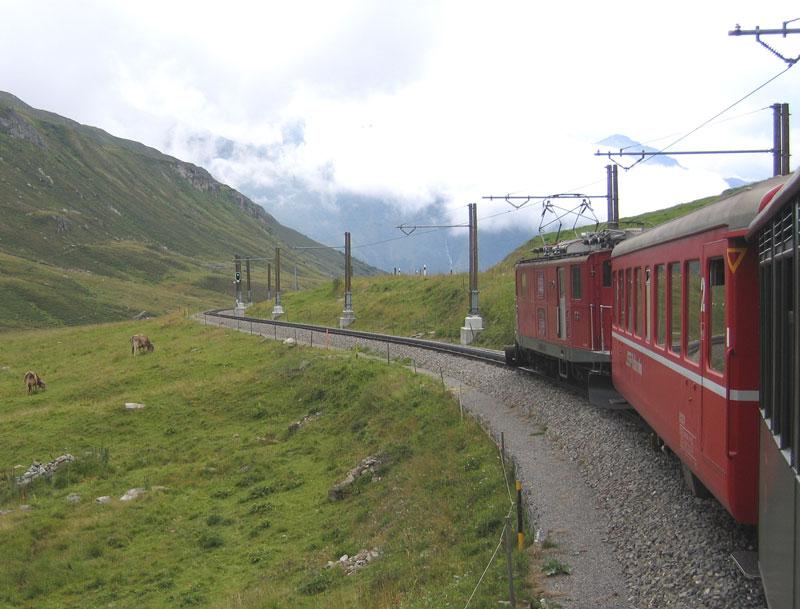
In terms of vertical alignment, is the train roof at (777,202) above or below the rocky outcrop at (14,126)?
below

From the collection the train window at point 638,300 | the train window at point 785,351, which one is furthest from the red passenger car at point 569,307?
the train window at point 785,351

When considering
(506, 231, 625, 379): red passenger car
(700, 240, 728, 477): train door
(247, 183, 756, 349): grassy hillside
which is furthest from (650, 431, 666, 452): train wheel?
(247, 183, 756, 349): grassy hillside

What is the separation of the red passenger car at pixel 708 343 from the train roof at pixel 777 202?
52cm

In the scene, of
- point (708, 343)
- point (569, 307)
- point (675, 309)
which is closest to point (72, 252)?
point (569, 307)

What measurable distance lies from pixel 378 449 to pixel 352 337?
1947 cm

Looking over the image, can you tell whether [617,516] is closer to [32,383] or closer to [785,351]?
[785,351]

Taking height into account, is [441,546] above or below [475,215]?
below

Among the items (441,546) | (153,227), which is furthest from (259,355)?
(153,227)

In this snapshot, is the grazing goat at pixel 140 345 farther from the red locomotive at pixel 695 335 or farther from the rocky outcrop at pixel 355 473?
the red locomotive at pixel 695 335

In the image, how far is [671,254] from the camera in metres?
9.12

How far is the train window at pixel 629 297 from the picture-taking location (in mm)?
12414

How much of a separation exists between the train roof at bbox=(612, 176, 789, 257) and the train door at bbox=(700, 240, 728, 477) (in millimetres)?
221

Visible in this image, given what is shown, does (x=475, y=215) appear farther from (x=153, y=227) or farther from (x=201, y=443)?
(x=153, y=227)

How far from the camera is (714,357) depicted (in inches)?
277
